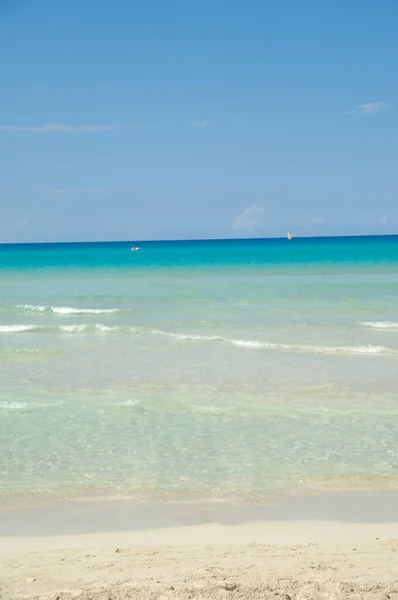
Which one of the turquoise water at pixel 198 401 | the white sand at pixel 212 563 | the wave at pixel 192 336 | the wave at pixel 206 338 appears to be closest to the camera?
the white sand at pixel 212 563

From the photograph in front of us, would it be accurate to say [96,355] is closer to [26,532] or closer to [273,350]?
[273,350]

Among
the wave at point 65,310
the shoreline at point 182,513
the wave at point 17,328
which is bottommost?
the shoreline at point 182,513

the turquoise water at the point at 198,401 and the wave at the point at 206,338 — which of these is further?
the wave at the point at 206,338

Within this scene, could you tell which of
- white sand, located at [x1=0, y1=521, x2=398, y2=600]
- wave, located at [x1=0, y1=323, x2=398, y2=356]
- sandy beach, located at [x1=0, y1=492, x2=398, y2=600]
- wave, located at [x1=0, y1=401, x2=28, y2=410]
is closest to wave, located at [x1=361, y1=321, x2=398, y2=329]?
wave, located at [x1=0, y1=323, x2=398, y2=356]

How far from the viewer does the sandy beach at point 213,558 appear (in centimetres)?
500

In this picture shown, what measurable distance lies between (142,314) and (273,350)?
897cm

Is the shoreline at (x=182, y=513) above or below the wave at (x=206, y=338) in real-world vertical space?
below

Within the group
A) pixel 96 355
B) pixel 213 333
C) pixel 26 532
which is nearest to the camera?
pixel 26 532

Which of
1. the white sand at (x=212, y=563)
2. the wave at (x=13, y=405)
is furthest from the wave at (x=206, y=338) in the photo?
the white sand at (x=212, y=563)

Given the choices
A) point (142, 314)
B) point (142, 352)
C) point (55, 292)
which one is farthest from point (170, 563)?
point (55, 292)

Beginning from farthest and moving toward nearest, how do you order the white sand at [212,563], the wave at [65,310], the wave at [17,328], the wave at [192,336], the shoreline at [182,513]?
the wave at [65,310]
the wave at [17,328]
the wave at [192,336]
the shoreline at [182,513]
the white sand at [212,563]

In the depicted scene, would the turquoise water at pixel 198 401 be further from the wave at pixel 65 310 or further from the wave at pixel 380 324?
the wave at pixel 65 310

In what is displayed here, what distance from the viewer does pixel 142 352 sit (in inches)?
642

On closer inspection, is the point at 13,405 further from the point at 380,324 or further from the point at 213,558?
the point at 380,324
